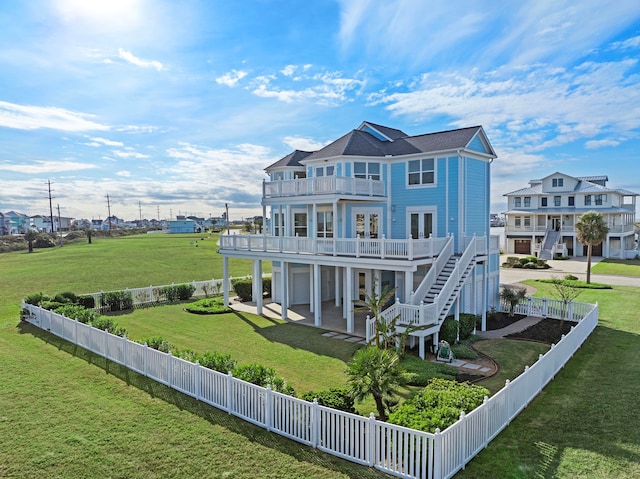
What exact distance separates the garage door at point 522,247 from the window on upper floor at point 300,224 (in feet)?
132

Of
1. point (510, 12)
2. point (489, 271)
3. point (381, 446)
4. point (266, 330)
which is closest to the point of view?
point (381, 446)

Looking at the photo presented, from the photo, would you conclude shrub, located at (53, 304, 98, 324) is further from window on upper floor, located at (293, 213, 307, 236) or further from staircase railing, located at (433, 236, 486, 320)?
staircase railing, located at (433, 236, 486, 320)

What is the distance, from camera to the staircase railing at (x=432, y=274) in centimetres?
1590

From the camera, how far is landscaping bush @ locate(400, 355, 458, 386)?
38.8ft

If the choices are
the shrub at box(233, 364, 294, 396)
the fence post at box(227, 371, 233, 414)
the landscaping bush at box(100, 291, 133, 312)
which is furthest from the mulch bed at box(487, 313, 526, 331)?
the landscaping bush at box(100, 291, 133, 312)

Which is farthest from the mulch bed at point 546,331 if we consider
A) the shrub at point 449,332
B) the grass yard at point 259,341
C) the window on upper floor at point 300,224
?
the window on upper floor at point 300,224

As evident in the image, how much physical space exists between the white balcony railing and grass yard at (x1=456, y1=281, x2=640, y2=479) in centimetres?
635

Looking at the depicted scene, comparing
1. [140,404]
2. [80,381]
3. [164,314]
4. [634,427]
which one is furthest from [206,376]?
[164,314]

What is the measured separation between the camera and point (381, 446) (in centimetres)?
761

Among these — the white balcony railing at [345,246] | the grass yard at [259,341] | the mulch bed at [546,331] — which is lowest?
the mulch bed at [546,331]

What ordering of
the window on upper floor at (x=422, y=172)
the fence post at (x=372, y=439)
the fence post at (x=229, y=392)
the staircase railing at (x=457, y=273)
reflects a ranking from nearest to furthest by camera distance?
the fence post at (x=372, y=439)
the fence post at (x=229, y=392)
the staircase railing at (x=457, y=273)
the window on upper floor at (x=422, y=172)

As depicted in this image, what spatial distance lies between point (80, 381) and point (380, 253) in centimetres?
1118

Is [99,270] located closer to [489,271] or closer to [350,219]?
[350,219]

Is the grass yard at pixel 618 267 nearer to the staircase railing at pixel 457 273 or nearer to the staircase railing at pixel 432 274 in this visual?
the staircase railing at pixel 457 273
